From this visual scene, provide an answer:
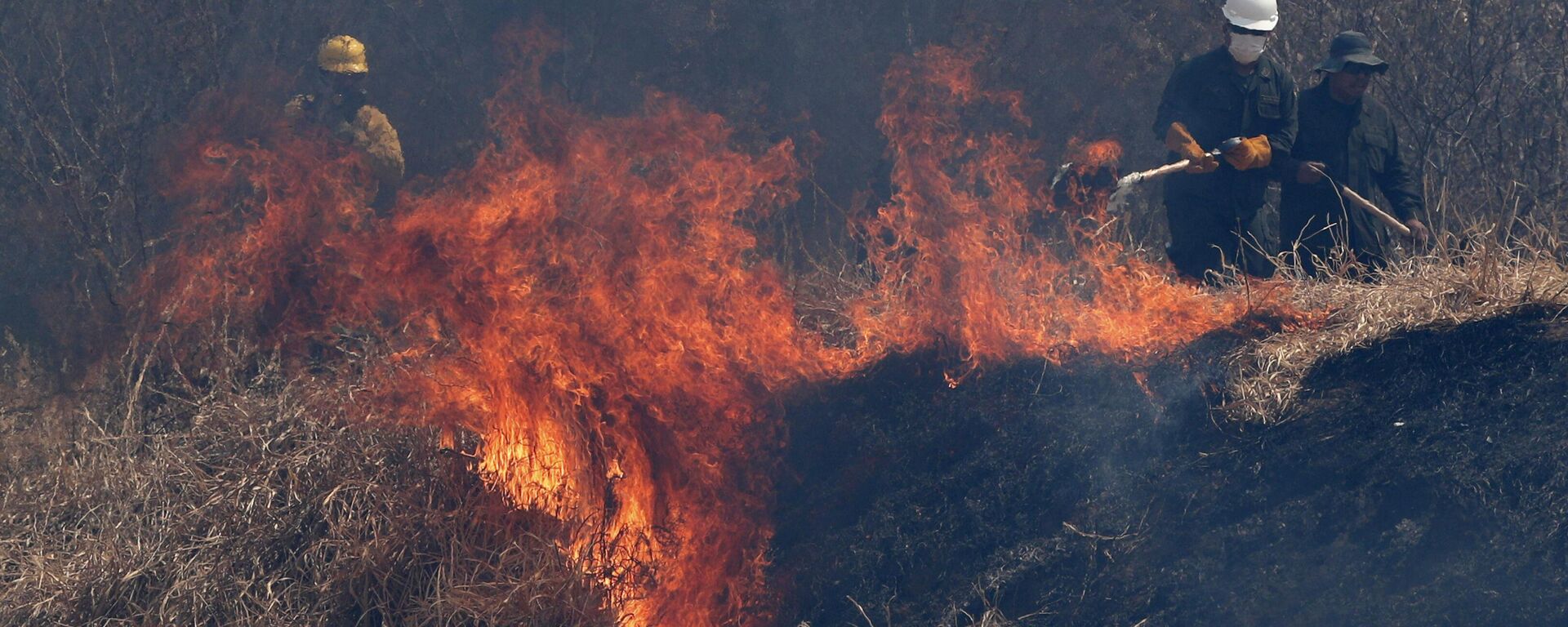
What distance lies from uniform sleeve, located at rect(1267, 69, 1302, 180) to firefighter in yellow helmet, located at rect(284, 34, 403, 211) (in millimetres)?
5450

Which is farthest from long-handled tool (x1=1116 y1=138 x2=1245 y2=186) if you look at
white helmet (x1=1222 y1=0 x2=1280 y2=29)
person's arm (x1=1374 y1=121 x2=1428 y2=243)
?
person's arm (x1=1374 y1=121 x2=1428 y2=243)

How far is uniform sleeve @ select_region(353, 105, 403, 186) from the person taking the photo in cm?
687

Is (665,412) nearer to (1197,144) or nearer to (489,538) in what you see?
(489,538)

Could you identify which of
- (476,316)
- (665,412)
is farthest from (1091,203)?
(476,316)

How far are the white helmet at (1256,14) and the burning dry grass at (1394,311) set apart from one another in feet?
4.96

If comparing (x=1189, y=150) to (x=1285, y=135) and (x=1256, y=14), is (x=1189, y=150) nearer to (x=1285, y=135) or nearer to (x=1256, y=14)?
(x=1285, y=135)

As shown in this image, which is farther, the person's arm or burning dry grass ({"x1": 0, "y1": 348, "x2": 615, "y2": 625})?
the person's arm

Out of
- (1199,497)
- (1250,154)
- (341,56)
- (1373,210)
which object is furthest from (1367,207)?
(341,56)

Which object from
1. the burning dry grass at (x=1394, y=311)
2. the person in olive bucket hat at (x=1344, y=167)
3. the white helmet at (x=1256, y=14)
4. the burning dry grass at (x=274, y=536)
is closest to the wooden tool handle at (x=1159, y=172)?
the person in olive bucket hat at (x=1344, y=167)

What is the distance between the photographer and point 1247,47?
18.2ft

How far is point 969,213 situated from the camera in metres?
6.00

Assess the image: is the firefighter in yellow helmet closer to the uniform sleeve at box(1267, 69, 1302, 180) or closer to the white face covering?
the white face covering

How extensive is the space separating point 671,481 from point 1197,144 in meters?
3.27

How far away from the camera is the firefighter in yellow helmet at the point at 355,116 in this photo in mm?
6891
